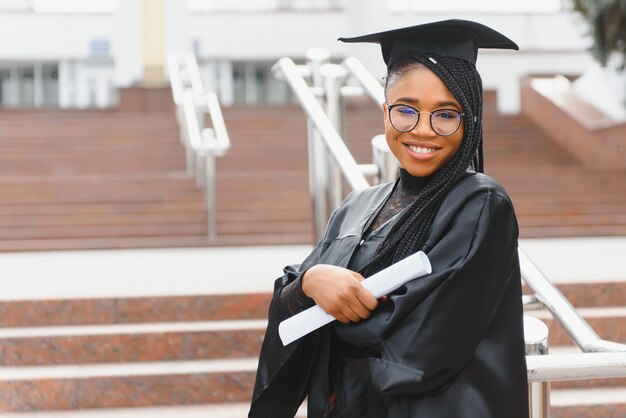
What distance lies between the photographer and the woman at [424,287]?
4.60 ft

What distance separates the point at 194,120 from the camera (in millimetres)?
7418

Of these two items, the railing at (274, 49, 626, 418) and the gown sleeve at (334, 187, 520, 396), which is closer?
the gown sleeve at (334, 187, 520, 396)

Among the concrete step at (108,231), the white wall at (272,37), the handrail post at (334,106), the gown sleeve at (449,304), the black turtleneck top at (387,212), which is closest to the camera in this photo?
the gown sleeve at (449,304)

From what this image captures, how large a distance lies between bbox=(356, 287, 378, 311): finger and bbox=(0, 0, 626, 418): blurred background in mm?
767

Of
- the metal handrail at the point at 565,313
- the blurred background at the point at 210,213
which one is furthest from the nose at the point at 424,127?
the blurred background at the point at 210,213

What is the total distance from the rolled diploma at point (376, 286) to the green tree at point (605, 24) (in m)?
10.4

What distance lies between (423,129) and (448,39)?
0.52ft

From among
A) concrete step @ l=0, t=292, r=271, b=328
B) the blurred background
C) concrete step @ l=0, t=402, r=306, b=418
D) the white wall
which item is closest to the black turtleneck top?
the blurred background

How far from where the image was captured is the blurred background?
3639 millimetres

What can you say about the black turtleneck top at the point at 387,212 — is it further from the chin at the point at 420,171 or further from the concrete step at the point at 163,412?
the concrete step at the point at 163,412

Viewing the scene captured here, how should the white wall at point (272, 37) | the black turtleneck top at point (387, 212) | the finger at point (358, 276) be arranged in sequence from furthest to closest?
the white wall at point (272, 37)
the black turtleneck top at point (387, 212)
the finger at point (358, 276)

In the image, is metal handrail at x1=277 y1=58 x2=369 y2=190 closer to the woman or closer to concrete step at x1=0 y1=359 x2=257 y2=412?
concrete step at x1=0 y1=359 x2=257 y2=412

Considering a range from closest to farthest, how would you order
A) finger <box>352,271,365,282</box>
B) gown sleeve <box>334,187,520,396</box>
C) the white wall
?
gown sleeve <box>334,187,520,396</box> < finger <box>352,271,365,282</box> < the white wall

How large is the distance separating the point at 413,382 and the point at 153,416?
7.34 ft
